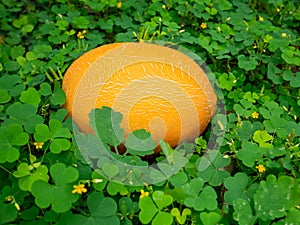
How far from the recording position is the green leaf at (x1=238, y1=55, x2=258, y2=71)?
105 inches

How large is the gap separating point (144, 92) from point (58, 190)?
2.16 ft

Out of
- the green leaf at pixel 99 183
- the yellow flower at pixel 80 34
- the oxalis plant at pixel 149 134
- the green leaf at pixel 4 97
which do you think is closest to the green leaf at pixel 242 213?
→ the oxalis plant at pixel 149 134

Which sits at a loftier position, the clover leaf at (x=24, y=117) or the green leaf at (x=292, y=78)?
the green leaf at (x=292, y=78)

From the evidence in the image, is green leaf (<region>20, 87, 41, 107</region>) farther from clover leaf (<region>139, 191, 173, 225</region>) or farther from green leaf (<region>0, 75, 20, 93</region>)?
clover leaf (<region>139, 191, 173, 225</region>)

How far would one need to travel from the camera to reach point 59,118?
7.16 ft

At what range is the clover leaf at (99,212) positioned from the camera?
180 centimetres

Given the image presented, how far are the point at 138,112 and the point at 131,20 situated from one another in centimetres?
103

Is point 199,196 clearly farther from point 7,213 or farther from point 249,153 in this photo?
point 7,213

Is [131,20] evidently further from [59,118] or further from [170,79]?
[59,118]

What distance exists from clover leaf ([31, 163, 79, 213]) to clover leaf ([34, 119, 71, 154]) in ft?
0.59

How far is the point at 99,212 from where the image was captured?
5.98 ft

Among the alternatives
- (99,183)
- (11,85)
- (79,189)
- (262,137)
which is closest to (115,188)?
(99,183)

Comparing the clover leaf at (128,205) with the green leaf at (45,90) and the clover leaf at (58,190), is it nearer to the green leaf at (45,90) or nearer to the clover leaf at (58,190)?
the clover leaf at (58,190)

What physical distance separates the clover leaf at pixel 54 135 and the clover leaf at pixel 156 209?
0.45 metres
